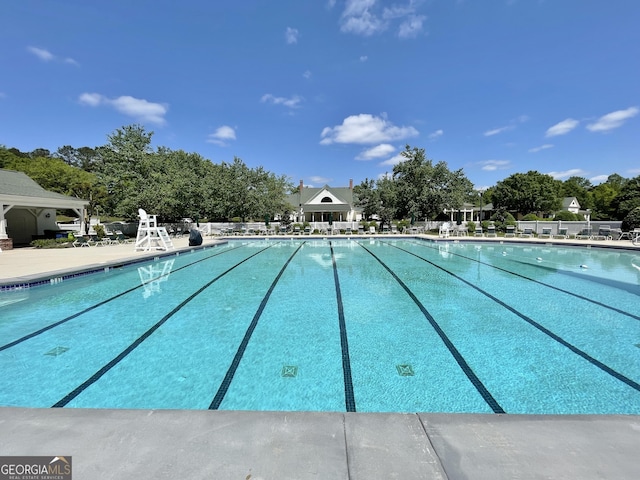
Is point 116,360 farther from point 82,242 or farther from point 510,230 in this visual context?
point 510,230

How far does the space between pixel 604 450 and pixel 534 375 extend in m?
2.23

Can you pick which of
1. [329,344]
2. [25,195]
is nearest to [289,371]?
[329,344]

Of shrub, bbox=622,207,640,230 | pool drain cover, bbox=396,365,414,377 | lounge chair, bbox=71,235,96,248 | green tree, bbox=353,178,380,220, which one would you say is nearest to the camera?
pool drain cover, bbox=396,365,414,377

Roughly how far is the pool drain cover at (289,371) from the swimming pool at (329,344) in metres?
0.03

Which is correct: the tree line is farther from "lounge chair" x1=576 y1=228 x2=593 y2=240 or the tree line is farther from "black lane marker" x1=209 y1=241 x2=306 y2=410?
"black lane marker" x1=209 y1=241 x2=306 y2=410

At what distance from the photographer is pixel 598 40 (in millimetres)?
14266

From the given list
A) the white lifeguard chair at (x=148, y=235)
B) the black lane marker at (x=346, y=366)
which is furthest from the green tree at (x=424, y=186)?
the black lane marker at (x=346, y=366)

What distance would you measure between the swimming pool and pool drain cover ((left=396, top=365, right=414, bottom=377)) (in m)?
0.01

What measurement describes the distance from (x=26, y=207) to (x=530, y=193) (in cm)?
5611

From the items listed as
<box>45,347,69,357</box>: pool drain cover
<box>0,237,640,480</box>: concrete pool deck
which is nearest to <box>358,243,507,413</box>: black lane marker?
<box>0,237,640,480</box>: concrete pool deck

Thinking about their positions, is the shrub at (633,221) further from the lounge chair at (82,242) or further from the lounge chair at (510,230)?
the lounge chair at (82,242)

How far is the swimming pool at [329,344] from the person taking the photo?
3.35 meters

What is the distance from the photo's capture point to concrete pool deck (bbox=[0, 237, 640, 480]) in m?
1.66

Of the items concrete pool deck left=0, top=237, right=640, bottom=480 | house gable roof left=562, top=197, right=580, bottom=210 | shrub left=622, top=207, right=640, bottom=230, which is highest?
house gable roof left=562, top=197, right=580, bottom=210
